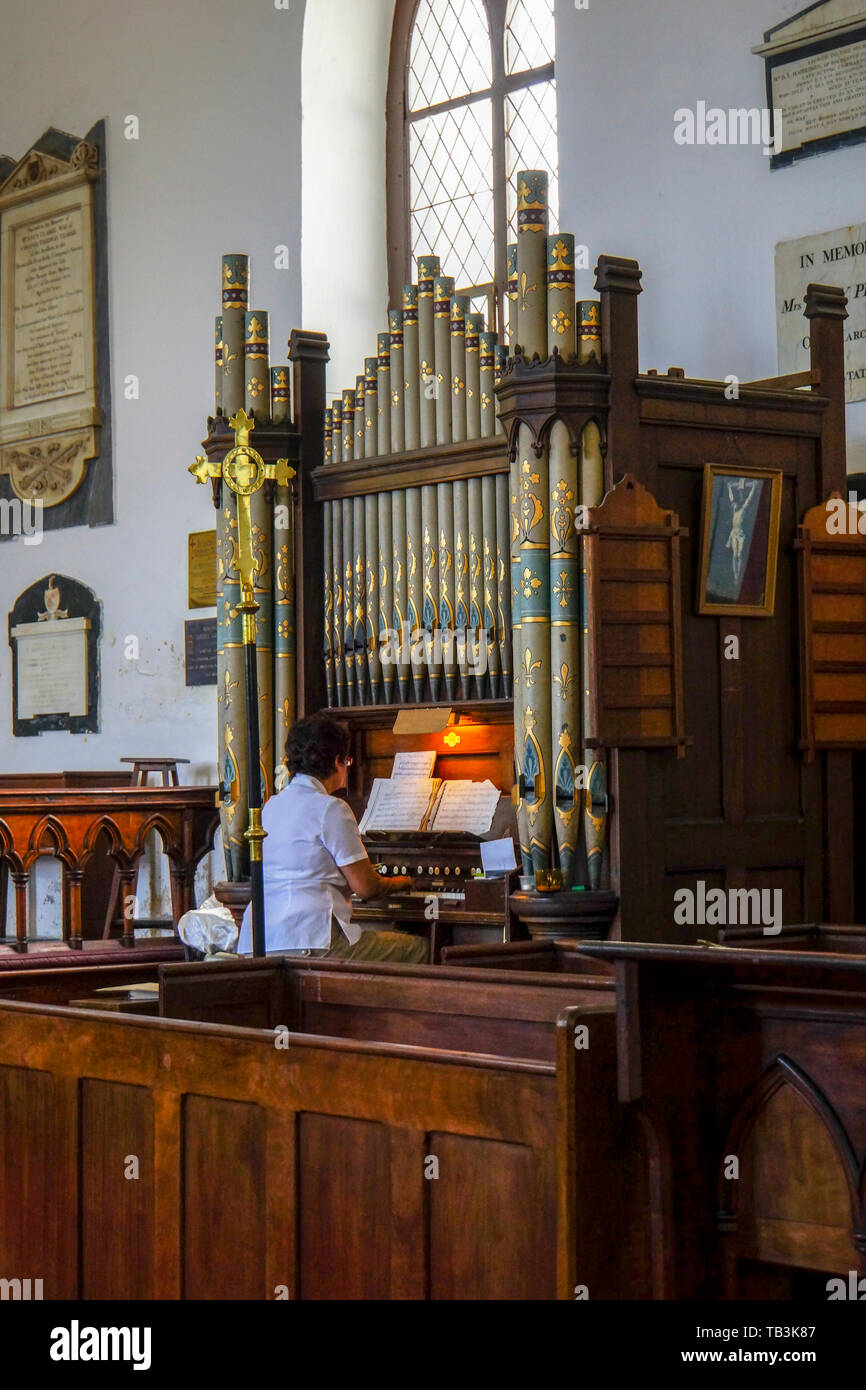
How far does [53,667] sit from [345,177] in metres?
3.32

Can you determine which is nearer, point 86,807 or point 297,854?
point 297,854

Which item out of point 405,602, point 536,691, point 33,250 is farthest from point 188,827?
point 33,250

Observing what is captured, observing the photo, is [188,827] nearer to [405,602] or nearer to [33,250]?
[405,602]

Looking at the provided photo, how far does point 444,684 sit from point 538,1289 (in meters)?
4.07

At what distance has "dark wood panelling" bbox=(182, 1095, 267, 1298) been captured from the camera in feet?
11.9

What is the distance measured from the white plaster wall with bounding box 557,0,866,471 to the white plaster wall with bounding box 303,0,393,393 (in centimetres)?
172

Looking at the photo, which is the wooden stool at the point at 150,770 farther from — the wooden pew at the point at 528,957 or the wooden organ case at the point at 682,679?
the wooden pew at the point at 528,957

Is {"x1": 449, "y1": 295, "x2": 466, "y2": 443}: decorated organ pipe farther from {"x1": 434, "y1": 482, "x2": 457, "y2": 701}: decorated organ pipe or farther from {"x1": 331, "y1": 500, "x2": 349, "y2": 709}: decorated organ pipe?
{"x1": 331, "y1": 500, "x2": 349, "y2": 709}: decorated organ pipe

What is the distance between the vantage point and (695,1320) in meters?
3.06

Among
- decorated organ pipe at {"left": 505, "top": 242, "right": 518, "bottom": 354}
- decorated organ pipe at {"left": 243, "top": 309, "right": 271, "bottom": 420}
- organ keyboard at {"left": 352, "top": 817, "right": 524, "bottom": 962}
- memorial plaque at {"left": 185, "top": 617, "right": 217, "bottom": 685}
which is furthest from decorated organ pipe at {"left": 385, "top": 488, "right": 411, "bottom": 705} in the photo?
memorial plaque at {"left": 185, "top": 617, "right": 217, "bottom": 685}

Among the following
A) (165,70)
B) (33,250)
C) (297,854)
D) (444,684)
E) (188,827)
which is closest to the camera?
(297,854)

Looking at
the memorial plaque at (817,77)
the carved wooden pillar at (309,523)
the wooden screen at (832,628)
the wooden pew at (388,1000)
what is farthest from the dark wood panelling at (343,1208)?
the memorial plaque at (817,77)

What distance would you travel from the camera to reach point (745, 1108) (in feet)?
10.5

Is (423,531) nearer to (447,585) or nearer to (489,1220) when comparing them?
(447,585)
